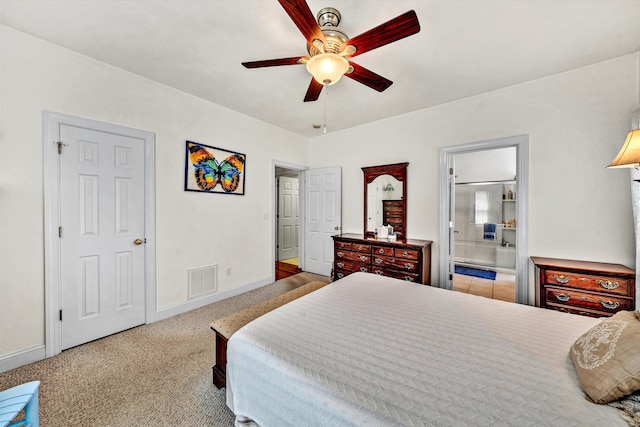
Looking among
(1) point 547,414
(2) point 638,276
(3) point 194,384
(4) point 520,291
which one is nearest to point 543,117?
(2) point 638,276

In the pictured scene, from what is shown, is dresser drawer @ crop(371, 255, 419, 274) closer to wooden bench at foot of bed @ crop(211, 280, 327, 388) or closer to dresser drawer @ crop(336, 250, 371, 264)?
dresser drawer @ crop(336, 250, 371, 264)

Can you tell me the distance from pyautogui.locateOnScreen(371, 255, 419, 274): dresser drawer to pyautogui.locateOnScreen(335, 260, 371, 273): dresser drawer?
0.13 meters

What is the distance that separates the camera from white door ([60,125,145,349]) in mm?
2234

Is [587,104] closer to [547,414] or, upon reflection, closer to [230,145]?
[547,414]

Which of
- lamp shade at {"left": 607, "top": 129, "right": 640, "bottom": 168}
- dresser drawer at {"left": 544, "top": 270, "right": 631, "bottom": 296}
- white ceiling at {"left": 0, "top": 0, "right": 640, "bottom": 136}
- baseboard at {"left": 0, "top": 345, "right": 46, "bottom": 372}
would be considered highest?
white ceiling at {"left": 0, "top": 0, "right": 640, "bottom": 136}

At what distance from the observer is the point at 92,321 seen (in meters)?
2.37

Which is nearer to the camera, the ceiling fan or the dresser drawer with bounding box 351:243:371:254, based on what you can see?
the ceiling fan

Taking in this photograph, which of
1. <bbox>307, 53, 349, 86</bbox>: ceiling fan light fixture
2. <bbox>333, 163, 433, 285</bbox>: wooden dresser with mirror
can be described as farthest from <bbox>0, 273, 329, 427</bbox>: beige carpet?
<bbox>307, 53, 349, 86</bbox>: ceiling fan light fixture

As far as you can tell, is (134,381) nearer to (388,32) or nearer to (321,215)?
(388,32)

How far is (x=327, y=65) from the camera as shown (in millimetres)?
1642

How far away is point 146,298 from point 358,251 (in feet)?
8.84

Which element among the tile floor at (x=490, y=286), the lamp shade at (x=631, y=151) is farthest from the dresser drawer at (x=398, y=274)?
the lamp shade at (x=631, y=151)

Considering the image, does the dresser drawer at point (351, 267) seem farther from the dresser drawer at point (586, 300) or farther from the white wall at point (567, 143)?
the dresser drawer at point (586, 300)

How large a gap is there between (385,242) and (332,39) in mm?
2496
